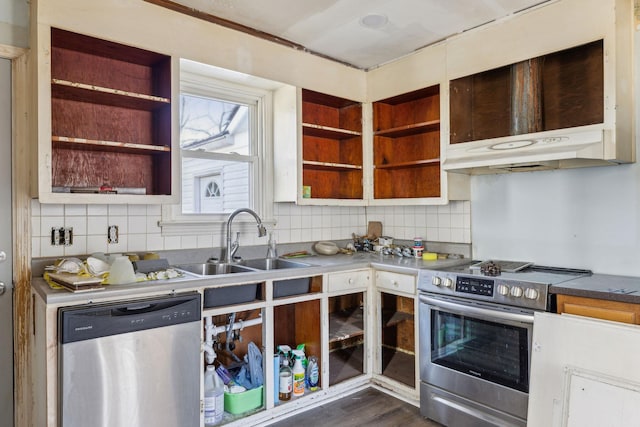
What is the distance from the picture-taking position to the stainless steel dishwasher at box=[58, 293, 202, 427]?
1.74 metres

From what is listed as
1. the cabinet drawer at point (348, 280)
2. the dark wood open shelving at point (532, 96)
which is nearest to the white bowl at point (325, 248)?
the cabinet drawer at point (348, 280)

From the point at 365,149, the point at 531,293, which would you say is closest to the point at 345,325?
the point at 531,293

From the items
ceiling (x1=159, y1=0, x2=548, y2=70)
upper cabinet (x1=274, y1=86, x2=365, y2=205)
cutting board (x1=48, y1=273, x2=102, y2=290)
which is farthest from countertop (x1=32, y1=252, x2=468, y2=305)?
ceiling (x1=159, y1=0, x2=548, y2=70)

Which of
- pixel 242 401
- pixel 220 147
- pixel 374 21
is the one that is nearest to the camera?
pixel 242 401

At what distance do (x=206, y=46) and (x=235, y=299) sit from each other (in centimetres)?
156

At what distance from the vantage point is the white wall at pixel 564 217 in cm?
231

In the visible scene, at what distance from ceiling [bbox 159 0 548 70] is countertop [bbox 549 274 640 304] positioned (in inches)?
64.8

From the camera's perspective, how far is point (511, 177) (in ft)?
9.24

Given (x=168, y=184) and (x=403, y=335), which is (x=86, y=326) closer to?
(x=168, y=184)

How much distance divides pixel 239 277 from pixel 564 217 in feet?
6.73

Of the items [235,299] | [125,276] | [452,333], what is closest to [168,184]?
[125,276]

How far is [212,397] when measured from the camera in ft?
7.37

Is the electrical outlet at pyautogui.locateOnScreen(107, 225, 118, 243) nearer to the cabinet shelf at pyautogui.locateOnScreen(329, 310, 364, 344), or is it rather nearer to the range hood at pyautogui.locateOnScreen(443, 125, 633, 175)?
the cabinet shelf at pyautogui.locateOnScreen(329, 310, 364, 344)

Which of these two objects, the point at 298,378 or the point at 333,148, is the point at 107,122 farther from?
the point at 298,378
